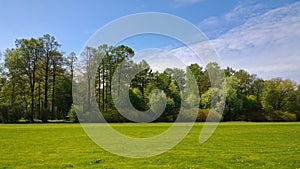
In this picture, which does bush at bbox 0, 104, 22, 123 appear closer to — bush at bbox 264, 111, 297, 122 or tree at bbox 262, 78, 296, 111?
bush at bbox 264, 111, 297, 122

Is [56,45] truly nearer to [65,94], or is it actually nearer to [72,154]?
[65,94]

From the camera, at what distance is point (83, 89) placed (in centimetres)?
7481

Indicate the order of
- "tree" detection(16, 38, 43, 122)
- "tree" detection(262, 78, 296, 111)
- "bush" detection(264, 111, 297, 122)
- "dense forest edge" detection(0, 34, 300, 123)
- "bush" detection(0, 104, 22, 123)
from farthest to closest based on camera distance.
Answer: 1. "tree" detection(262, 78, 296, 111)
2. "bush" detection(264, 111, 297, 122)
3. "tree" detection(16, 38, 43, 122)
4. "dense forest edge" detection(0, 34, 300, 123)
5. "bush" detection(0, 104, 22, 123)

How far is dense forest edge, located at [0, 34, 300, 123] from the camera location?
70.2m

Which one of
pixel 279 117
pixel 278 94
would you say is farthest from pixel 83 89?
pixel 278 94

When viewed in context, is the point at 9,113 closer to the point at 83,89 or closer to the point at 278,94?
the point at 83,89

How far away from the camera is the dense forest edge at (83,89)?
70188mm

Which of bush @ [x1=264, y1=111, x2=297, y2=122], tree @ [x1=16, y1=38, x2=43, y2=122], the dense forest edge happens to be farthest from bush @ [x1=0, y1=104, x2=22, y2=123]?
bush @ [x1=264, y1=111, x2=297, y2=122]

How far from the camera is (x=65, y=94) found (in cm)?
8269

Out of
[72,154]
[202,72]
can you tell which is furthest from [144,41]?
[202,72]

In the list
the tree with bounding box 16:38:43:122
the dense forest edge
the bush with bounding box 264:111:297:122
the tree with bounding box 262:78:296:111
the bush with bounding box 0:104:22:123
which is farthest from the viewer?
the tree with bounding box 262:78:296:111

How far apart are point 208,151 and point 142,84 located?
6082 centimetres

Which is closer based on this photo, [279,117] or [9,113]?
[9,113]

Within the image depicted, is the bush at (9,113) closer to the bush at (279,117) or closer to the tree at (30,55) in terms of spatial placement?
the tree at (30,55)
